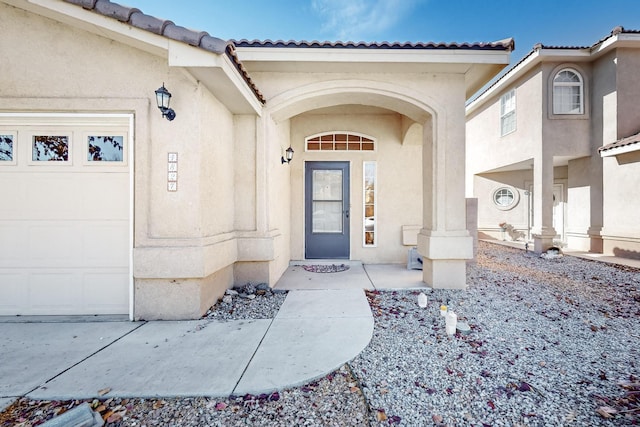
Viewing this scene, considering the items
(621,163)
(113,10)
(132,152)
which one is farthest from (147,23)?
(621,163)

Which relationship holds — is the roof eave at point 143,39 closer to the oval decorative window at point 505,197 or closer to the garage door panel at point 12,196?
the garage door panel at point 12,196

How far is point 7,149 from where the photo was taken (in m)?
3.60

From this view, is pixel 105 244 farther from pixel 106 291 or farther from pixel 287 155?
pixel 287 155

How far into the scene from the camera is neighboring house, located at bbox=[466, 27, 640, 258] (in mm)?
8273

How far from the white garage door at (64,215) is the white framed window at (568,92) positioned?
12265 mm

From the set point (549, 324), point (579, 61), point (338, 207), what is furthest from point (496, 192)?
point (549, 324)

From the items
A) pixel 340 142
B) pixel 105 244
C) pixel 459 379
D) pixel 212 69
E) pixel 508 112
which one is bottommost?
pixel 459 379

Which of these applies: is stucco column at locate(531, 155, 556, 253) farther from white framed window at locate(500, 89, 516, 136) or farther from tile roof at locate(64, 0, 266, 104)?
tile roof at locate(64, 0, 266, 104)

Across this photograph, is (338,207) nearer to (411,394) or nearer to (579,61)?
(411,394)

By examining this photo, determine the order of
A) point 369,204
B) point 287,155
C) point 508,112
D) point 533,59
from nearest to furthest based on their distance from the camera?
1. point 287,155
2. point 369,204
3. point 533,59
4. point 508,112

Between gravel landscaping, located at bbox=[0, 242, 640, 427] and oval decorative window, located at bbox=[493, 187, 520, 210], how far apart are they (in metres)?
8.92

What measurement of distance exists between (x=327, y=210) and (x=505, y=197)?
383 inches

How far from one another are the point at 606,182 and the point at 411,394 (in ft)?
35.5

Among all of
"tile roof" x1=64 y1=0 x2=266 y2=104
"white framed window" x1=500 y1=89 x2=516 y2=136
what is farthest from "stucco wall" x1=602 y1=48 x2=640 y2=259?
"tile roof" x1=64 y1=0 x2=266 y2=104
